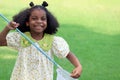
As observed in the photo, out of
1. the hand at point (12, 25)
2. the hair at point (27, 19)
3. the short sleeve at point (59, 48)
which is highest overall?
the hand at point (12, 25)

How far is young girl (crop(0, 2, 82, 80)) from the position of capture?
2996 millimetres

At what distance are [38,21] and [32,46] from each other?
0.18 m

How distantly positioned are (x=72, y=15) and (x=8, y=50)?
9.93ft

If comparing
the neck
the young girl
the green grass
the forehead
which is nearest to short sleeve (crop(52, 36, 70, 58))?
the young girl

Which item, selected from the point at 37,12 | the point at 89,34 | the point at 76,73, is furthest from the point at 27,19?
the point at 89,34

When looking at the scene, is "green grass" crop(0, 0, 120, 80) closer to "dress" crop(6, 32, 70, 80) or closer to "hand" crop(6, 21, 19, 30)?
"dress" crop(6, 32, 70, 80)

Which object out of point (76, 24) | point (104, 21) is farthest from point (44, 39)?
point (104, 21)

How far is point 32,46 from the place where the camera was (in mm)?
3012

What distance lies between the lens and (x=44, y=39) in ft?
10.1

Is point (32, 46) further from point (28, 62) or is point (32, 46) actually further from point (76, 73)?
point (76, 73)

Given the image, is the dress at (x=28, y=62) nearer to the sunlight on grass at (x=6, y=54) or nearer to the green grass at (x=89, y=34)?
the green grass at (x=89, y=34)

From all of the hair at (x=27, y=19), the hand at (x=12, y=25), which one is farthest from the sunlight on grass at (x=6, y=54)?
the hand at (x=12, y=25)

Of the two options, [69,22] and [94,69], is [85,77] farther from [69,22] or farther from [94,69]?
[69,22]

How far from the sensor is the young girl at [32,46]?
3.00m
